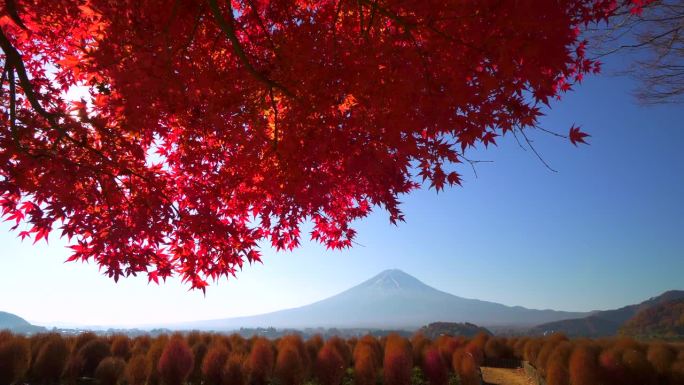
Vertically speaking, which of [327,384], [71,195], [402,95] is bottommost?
[327,384]

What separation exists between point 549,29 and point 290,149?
3501mm

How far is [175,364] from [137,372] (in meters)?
0.66

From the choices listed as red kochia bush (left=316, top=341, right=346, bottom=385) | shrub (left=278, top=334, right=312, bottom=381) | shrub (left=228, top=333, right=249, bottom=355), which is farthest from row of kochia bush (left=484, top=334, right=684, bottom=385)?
shrub (left=228, top=333, right=249, bottom=355)

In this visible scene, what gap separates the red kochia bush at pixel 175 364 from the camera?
25.0ft

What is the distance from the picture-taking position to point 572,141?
5020 millimetres

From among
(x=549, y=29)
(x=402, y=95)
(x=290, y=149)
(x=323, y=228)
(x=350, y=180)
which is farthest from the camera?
(x=323, y=228)

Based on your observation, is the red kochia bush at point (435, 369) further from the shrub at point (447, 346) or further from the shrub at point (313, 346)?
the shrub at point (313, 346)

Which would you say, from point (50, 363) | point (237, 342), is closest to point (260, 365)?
point (237, 342)

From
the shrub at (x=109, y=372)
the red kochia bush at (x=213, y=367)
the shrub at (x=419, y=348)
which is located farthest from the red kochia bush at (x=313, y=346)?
the shrub at (x=109, y=372)

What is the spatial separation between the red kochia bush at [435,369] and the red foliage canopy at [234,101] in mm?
4632

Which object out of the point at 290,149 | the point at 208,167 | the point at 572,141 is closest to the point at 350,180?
the point at 290,149

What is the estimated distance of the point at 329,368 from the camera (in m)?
8.15

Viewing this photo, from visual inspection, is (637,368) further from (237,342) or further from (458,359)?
(237,342)

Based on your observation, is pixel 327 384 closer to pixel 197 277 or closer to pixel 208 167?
pixel 197 277
